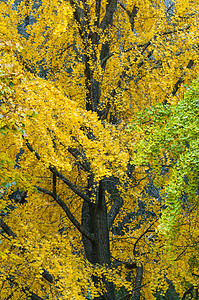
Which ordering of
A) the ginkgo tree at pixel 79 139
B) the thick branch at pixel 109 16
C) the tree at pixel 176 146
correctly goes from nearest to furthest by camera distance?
the tree at pixel 176 146 → the ginkgo tree at pixel 79 139 → the thick branch at pixel 109 16

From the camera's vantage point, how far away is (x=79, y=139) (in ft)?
16.8

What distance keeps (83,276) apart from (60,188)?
295cm

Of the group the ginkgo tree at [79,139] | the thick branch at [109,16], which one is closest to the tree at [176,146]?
the ginkgo tree at [79,139]

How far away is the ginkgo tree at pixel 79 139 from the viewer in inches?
188

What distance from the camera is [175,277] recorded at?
5914mm

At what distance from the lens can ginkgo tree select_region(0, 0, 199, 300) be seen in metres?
4.78

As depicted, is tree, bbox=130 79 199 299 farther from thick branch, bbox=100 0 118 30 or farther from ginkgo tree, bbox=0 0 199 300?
thick branch, bbox=100 0 118 30

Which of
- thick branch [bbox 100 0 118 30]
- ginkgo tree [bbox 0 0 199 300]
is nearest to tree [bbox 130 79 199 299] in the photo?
ginkgo tree [bbox 0 0 199 300]

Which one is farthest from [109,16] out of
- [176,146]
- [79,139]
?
[176,146]

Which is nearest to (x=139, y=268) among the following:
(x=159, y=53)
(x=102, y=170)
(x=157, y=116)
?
(x=102, y=170)

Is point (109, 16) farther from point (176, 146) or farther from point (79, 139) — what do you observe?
point (176, 146)

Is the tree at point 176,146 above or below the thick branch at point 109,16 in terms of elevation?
below

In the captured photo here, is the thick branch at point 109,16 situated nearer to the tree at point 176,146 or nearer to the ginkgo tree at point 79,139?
the ginkgo tree at point 79,139

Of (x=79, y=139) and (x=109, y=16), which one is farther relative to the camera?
(x=109, y=16)
